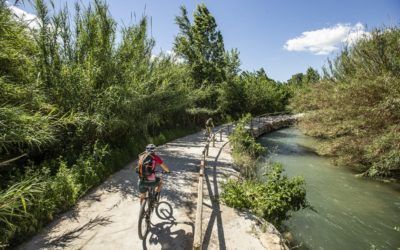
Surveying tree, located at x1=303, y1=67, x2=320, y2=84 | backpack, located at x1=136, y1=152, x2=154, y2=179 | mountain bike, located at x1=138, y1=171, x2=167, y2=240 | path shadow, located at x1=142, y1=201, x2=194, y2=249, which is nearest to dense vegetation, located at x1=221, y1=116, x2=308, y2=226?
path shadow, located at x1=142, y1=201, x2=194, y2=249

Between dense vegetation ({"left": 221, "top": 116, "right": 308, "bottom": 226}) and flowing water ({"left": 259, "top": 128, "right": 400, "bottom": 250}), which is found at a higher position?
dense vegetation ({"left": 221, "top": 116, "right": 308, "bottom": 226})

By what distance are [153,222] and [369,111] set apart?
10.7 meters

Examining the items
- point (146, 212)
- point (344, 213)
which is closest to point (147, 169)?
point (146, 212)

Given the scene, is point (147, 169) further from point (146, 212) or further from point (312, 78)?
point (312, 78)

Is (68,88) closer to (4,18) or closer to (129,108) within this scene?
(129,108)

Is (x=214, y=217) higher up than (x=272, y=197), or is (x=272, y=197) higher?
(x=272, y=197)

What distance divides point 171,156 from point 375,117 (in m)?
9.49

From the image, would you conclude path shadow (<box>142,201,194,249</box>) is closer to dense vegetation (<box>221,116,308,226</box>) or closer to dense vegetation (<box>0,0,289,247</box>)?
dense vegetation (<box>221,116,308,226</box>)

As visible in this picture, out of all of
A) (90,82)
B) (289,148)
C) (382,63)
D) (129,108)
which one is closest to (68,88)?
(90,82)

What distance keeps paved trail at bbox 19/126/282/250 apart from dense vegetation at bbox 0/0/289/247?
506mm

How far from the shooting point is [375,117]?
12.2m

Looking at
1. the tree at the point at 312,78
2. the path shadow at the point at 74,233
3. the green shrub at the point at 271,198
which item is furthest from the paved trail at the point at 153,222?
the tree at the point at 312,78

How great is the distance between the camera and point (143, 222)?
618 centimetres

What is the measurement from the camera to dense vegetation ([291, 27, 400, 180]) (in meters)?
11.2
